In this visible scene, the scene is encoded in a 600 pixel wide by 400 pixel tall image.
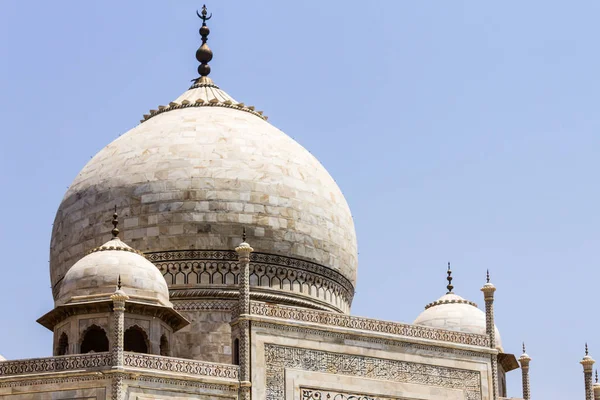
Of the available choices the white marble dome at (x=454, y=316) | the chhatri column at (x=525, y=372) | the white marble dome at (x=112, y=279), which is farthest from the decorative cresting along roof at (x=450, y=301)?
the white marble dome at (x=112, y=279)

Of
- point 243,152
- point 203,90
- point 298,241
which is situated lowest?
point 298,241

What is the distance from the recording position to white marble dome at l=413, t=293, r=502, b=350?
81.7 ft

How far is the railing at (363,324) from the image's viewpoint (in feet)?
66.9

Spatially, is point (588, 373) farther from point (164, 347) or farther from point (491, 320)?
point (164, 347)

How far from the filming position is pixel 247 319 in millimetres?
20078

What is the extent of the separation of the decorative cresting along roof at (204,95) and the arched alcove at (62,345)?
5871mm

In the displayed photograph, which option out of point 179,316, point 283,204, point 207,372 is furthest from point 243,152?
point 207,372

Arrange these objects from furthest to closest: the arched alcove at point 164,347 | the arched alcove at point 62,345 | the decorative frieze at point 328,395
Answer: the arched alcove at point 164,347 < the arched alcove at point 62,345 < the decorative frieze at point 328,395

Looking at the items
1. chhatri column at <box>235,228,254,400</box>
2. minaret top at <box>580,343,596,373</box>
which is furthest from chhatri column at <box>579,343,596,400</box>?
chhatri column at <box>235,228,254,400</box>

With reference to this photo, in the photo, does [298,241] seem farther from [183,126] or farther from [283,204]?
[183,126]

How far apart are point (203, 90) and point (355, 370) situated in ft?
24.0

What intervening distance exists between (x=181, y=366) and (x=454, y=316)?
7.12 metres

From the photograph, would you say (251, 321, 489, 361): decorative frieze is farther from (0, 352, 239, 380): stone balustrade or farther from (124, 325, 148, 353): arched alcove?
(124, 325, 148, 353): arched alcove

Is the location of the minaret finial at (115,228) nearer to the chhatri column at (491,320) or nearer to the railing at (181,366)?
the railing at (181,366)
